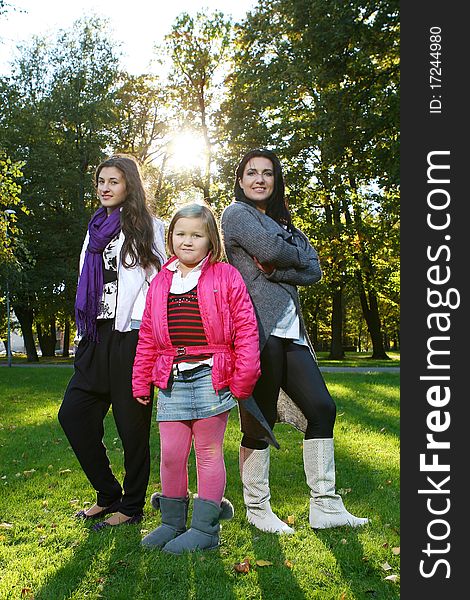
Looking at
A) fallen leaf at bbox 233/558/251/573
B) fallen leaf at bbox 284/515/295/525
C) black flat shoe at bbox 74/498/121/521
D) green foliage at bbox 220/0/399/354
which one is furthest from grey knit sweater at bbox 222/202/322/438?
green foliage at bbox 220/0/399/354

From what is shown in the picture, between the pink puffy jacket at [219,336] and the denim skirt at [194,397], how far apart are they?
0.22ft

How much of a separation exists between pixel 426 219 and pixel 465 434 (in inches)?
35.2

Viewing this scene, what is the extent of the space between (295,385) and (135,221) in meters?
1.53

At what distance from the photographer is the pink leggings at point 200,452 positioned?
3934 mm

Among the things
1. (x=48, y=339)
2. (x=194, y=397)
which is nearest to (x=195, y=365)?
(x=194, y=397)

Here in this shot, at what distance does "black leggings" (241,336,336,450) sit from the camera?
420cm

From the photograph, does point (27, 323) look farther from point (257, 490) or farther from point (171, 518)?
point (171, 518)

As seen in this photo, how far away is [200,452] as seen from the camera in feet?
13.0

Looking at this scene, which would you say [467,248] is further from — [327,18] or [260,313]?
[327,18]

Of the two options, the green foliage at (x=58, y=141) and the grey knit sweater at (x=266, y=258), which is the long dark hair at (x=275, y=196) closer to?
the grey knit sweater at (x=266, y=258)

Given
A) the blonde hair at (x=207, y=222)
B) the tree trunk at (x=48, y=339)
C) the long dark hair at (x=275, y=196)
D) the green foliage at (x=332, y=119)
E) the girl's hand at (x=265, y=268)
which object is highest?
the green foliage at (x=332, y=119)

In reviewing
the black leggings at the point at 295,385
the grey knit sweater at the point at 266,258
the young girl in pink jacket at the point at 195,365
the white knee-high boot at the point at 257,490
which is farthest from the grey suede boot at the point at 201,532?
the grey knit sweater at the point at 266,258

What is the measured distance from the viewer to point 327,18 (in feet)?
48.3

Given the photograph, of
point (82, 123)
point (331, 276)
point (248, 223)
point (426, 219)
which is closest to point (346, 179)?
point (331, 276)
